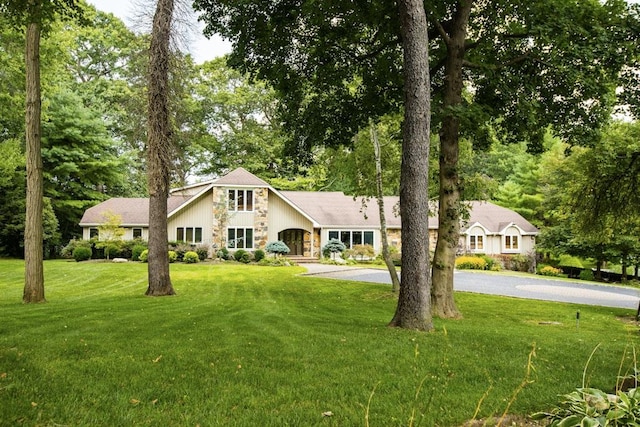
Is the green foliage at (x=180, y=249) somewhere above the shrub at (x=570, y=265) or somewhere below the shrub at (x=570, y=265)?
above

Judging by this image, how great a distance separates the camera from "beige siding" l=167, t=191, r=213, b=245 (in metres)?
30.2

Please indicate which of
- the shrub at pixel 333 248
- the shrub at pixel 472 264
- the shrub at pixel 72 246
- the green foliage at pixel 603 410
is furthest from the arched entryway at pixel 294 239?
the green foliage at pixel 603 410

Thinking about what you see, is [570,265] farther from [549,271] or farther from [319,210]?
[319,210]

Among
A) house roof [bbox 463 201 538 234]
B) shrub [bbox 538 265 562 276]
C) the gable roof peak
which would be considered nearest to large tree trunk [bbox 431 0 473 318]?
the gable roof peak

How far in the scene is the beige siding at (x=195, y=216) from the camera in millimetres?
30250

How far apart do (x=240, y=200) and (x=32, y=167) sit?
20.1 meters

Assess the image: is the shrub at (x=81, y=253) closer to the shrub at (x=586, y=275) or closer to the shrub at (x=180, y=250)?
the shrub at (x=180, y=250)

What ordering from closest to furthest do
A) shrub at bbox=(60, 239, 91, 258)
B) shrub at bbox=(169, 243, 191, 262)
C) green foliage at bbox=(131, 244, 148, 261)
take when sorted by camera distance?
green foliage at bbox=(131, 244, 148, 261), shrub at bbox=(169, 243, 191, 262), shrub at bbox=(60, 239, 91, 258)

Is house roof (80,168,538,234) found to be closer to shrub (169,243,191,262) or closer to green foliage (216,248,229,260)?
shrub (169,243,191,262)

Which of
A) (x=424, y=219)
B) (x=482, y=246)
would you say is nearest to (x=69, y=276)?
(x=424, y=219)

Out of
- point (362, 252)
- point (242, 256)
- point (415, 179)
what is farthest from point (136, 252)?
point (415, 179)

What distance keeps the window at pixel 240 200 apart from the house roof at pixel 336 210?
245 cm

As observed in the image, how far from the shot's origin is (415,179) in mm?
7230

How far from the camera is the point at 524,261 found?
32.5 meters
